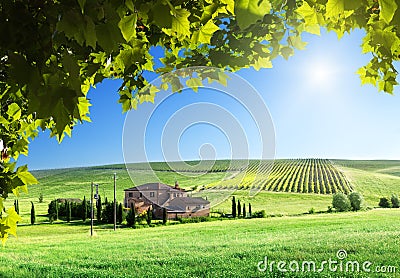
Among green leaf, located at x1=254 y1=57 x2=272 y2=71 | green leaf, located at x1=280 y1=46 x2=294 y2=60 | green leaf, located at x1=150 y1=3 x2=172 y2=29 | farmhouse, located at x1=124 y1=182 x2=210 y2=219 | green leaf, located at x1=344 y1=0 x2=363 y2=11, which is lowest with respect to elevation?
farmhouse, located at x1=124 y1=182 x2=210 y2=219

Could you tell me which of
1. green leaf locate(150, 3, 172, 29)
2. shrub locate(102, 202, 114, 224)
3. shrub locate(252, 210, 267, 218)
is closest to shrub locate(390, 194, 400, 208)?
shrub locate(252, 210, 267, 218)

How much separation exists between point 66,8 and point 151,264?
8.28m

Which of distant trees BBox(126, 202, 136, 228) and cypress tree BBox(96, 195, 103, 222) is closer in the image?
distant trees BBox(126, 202, 136, 228)

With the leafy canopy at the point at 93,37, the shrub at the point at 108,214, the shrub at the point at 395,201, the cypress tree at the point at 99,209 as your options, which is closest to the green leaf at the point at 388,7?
the leafy canopy at the point at 93,37

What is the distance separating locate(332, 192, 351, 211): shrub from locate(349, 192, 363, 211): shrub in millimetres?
191

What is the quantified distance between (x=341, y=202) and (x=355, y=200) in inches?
27.6

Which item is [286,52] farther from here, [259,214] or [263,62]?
[259,214]

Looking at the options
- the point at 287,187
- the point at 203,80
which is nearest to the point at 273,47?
the point at 203,80

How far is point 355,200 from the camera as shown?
21.1m

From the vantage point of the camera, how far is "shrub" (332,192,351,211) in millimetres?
20928

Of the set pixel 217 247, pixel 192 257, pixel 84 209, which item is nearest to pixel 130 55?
pixel 192 257

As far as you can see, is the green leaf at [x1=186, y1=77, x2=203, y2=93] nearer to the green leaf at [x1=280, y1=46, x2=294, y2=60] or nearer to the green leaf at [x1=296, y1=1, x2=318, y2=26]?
the green leaf at [x1=280, y1=46, x2=294, y2=60]

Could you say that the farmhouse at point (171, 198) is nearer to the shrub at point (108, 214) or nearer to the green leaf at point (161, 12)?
the green leaf at point (161, 12)

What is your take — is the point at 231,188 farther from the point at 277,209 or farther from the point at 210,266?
the point at 277,209
